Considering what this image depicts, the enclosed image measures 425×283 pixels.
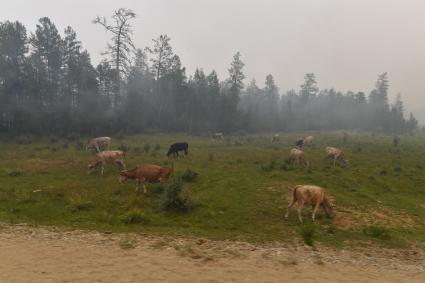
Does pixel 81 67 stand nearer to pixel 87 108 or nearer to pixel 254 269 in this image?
pixel 87 108

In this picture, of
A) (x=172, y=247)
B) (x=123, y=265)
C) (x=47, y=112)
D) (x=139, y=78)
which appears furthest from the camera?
(x=139, y=78)

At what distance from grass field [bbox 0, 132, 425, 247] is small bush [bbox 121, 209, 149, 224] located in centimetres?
4

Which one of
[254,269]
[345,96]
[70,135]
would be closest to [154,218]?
[254,269]

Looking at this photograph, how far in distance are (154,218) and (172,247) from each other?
353 centimetres

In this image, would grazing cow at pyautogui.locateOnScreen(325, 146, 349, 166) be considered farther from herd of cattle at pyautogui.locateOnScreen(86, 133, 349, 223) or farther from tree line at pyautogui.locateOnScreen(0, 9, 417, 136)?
tree line at pyautogui.locateOnScreen(0, 9, 417, 136)

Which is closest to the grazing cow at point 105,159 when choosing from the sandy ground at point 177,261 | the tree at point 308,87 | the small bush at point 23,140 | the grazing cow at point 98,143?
the grazing cow at point 98,143

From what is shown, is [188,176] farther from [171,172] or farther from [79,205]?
[79,205]

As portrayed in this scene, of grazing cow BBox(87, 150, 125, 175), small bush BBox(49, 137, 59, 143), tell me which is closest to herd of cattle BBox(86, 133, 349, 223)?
grazing cow BBox(87, 150, 125, 175)

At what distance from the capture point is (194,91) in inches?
2783

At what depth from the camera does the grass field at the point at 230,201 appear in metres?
13.8

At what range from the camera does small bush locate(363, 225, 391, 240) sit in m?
13.5

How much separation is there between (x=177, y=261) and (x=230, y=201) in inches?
274

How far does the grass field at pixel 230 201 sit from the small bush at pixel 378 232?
4 centimetres

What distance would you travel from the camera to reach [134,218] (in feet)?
47.2
